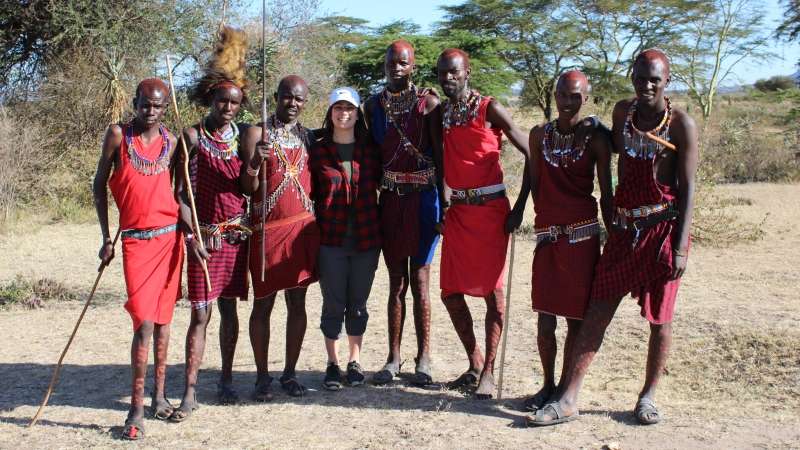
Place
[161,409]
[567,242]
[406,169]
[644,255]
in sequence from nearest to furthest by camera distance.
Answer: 1. [644,255]
2. [567,242]
3. [161,409]
4. [406,169]

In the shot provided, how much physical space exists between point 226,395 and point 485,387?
149 cm

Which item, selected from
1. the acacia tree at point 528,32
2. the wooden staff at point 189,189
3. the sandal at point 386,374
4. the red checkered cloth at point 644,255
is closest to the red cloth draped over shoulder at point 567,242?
the red checkered cloth at point 644,255

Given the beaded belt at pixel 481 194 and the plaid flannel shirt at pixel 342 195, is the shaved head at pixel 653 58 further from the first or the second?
the plaid flannel shirt at pixel 342 195

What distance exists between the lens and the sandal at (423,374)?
199 inches

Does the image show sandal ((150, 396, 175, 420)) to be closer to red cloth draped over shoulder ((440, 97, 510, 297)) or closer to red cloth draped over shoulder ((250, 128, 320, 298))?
red cloth draped over shoulder ((250, 128, 320, 298))

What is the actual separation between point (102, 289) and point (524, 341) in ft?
13.7

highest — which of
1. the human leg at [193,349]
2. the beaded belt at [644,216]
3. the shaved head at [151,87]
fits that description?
the shaved head at [151,87]

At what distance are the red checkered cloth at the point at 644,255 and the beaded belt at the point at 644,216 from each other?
2 centimetres

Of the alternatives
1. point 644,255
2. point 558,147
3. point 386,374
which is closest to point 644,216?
point 644,255

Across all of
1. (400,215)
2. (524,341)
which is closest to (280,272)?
(400,215)

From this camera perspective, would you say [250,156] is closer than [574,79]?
No

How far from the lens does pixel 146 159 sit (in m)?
4.28

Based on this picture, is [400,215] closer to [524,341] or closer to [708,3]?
[524,341]

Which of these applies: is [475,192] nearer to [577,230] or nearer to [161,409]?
[577,230]
